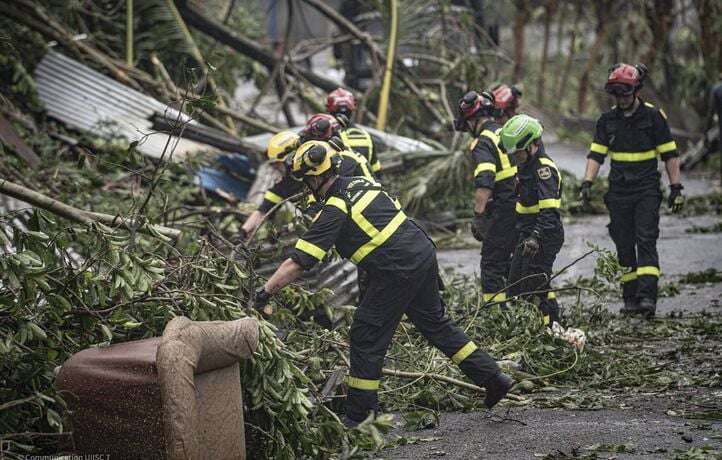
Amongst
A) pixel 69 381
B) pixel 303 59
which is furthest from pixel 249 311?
pixel 303 59

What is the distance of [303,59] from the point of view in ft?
46.5

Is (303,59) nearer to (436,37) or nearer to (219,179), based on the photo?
(436,37)

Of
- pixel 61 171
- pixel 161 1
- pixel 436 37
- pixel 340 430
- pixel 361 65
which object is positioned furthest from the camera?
pixel 361 65

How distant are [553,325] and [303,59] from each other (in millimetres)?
8029

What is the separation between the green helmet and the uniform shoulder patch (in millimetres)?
222

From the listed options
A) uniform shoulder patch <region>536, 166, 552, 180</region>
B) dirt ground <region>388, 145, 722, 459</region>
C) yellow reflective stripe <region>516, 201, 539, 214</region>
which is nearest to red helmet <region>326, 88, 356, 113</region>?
yellow reflective stripe <region>516, 201, 539, 214</region>

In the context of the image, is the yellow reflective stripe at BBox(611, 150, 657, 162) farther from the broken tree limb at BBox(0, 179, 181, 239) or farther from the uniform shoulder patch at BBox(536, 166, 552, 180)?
the broken tree limb at BBox(0, 179, 181, 239)

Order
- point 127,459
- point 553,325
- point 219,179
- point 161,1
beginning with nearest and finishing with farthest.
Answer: point 127,459, point 553,325, point 219,179, point 161,1

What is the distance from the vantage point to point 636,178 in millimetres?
8117

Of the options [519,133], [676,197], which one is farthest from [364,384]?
[676,197]

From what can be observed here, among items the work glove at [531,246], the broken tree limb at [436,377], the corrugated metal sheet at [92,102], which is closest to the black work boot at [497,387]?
the broken tree limb at [436,377]

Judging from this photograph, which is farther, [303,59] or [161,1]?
[303,59]

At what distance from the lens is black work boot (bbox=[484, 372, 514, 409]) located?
5727mm

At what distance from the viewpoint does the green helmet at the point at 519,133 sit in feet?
23.6
